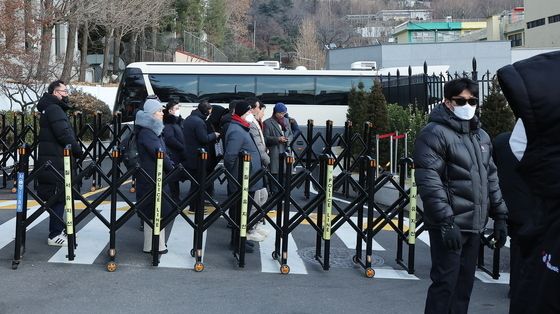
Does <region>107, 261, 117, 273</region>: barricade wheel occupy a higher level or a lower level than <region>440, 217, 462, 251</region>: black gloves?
lower

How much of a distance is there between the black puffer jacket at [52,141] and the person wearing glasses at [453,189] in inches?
177

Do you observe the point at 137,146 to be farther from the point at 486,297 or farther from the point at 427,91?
the point at 427,91

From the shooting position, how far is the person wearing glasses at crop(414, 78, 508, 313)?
17.1 feet

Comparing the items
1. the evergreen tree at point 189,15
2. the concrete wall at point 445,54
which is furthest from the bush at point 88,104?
the evergreen tree at point 189,15

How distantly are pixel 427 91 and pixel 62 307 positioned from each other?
34.6 ft

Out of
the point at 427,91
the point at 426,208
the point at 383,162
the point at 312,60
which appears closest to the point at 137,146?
the point at 426,208

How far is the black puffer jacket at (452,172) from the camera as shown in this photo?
17.2 feet

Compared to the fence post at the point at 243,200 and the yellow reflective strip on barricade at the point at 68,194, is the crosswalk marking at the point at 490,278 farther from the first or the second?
the yellow reflective strip on barricade at the point at 68,194

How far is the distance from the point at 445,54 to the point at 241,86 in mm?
20387

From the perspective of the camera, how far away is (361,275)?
25.7 feet

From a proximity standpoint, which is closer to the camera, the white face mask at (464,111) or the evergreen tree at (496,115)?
the white face mask at (464,111)

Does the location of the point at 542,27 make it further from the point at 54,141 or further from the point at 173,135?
the point at 54,141

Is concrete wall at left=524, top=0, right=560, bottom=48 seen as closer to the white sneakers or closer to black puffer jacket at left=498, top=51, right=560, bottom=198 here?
the white sneakers

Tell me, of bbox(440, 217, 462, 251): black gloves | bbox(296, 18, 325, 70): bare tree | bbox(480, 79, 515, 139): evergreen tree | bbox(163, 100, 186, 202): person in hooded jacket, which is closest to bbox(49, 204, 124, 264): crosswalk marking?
bbox(163, 100, 186, 202): person in hooded jacket
